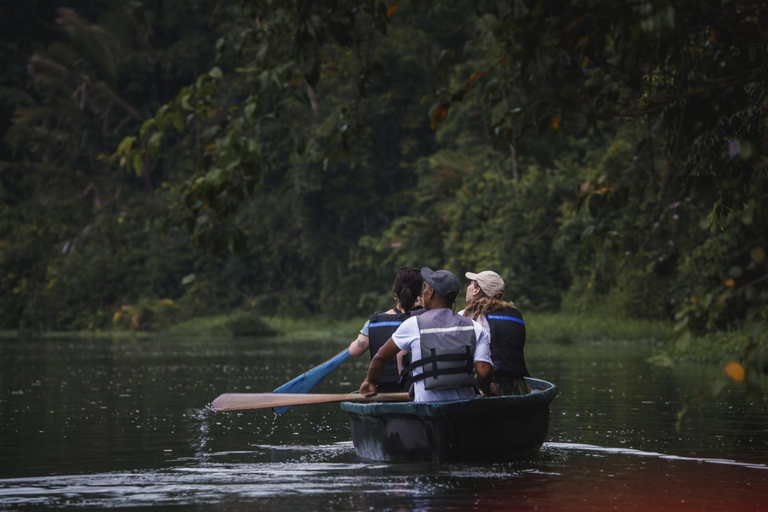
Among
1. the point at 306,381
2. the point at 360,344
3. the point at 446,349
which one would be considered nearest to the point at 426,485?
the point at 446,349

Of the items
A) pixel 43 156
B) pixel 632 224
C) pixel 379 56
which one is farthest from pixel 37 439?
pixel 43 156

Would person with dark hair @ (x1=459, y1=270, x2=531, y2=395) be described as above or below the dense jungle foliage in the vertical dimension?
below

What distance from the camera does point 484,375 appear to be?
998 cm

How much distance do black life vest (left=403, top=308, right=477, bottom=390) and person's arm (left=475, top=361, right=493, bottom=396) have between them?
0.07m

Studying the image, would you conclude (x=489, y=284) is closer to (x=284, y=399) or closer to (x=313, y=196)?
(x=284, y=399)

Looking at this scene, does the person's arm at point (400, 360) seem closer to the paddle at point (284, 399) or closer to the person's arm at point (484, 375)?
the paddle at point (284, 399)

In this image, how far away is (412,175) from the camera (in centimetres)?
4744

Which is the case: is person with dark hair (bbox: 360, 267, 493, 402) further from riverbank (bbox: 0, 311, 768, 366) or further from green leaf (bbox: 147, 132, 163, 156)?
green leaf (bbox: 147, 132, 163, 156)

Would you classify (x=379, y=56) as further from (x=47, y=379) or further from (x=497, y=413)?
(x=497, y=413)

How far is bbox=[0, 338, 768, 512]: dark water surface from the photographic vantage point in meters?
8.42

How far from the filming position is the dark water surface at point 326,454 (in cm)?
842

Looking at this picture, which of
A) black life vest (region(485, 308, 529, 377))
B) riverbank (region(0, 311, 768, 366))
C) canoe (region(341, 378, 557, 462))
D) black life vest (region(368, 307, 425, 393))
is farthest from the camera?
riverbank (region(0, 311, 768, 366))

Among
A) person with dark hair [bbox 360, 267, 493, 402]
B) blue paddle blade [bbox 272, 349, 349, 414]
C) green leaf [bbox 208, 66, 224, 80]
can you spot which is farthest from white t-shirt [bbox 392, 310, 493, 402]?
green leaf [bbox 208, 66, 224, 80]

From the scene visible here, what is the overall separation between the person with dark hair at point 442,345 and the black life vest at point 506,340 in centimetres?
86
